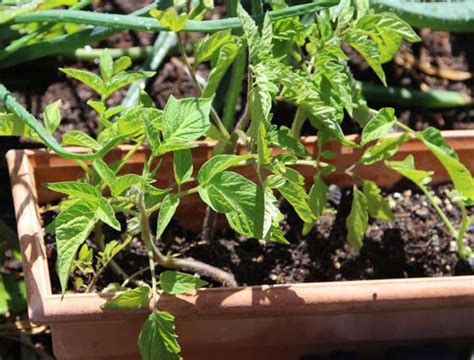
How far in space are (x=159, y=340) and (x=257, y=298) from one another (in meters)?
0.15

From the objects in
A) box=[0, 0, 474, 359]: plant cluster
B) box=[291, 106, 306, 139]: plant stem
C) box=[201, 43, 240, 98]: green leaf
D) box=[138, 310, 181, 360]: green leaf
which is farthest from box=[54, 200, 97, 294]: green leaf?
box=[291, 106, 306, 139]: plant stem

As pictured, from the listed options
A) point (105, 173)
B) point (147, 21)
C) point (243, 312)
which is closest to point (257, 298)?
point (243, 312)

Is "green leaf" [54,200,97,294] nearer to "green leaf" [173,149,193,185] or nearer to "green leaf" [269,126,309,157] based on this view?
"green leaf" [173,149,193,185]

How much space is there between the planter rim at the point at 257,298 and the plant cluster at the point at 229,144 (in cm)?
4

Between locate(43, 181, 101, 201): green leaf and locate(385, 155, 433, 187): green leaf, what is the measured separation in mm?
410

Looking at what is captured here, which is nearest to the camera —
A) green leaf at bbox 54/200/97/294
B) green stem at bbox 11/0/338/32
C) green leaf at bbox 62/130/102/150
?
green leaf at bbox 54/200/97/294

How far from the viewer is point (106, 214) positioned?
3.14 feet

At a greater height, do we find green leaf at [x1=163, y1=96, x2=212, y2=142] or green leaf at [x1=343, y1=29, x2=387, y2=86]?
green leaf at [x1=343, y1=29, x2=387, y2=86]

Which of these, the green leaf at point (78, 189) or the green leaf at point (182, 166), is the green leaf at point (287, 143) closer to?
the green leaf at point (182, 166)

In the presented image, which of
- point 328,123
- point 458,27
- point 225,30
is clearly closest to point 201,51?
point 225,30

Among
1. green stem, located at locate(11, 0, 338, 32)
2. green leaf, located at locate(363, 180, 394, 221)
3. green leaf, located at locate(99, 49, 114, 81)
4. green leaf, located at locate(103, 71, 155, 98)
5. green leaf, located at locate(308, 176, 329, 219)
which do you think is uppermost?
green stem, located at locate(11, 0, 338, 32)

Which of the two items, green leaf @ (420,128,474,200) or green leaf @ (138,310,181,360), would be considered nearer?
green leaf @ (138,310,181,360)

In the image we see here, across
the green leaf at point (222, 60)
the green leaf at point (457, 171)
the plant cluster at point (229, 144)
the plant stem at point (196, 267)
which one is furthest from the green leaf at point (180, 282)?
the green leaf at point (457, 171)

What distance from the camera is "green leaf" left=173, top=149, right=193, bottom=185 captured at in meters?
1.00
